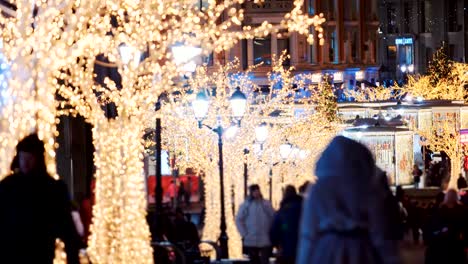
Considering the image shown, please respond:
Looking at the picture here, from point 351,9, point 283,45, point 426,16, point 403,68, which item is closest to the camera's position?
point 283,45

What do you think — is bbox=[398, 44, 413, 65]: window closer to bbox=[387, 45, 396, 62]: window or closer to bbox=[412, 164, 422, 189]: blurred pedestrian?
bbox=[387, 45, 396, 62]: window

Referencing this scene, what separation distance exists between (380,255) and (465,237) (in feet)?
27.5

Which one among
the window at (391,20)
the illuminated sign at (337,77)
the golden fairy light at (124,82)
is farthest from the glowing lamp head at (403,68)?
the golden fairy light at (124,82)

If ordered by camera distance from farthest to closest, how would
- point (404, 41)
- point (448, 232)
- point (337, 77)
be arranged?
point (404, 41) → point (337, 77) → point (448, 232)

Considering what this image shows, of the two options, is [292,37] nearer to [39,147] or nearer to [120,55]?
[120,55]

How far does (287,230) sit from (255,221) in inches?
183

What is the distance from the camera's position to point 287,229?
13.1 m

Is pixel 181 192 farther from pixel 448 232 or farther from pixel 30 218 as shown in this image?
pixel 30 218

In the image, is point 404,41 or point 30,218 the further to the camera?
point 404,41

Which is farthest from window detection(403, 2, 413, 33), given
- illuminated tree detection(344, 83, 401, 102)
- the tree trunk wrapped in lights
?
the tree trunk wrapped in lights

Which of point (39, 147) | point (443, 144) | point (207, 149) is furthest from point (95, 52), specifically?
point (443, 144)

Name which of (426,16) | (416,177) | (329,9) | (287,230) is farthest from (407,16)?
(287,230)

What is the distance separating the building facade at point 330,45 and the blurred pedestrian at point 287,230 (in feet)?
161

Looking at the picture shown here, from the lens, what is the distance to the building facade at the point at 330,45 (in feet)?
212
